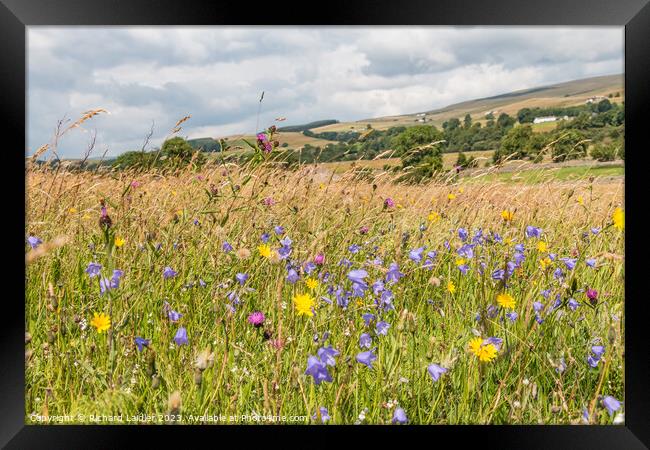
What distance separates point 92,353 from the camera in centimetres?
158

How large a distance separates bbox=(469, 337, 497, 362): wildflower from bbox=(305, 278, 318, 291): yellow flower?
0.60 m

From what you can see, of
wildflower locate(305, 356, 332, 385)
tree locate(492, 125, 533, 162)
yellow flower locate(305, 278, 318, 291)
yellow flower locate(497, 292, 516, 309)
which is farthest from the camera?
tree locate(492, 125, 533, 162)

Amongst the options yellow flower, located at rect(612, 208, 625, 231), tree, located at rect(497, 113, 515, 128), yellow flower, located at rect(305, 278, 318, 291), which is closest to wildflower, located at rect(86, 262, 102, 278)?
yellow flower, located at rect(305, 278, 318, 291)

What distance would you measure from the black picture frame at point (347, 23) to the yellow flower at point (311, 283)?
0.52 meters

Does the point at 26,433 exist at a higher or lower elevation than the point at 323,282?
lower

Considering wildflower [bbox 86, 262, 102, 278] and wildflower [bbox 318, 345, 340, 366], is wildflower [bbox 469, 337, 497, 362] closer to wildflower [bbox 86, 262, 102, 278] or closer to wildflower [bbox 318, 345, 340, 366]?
wildflower [bbox 318, 345, 340, 366]

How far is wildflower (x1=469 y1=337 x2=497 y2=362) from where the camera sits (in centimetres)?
137

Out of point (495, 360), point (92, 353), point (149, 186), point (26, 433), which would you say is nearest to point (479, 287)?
point (495, 360)

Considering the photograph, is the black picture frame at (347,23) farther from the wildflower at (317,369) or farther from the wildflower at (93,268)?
the wildflower at (317,369)

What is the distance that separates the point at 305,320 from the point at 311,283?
0.60 ft

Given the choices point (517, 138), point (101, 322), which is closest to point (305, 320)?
point (101, 322)
